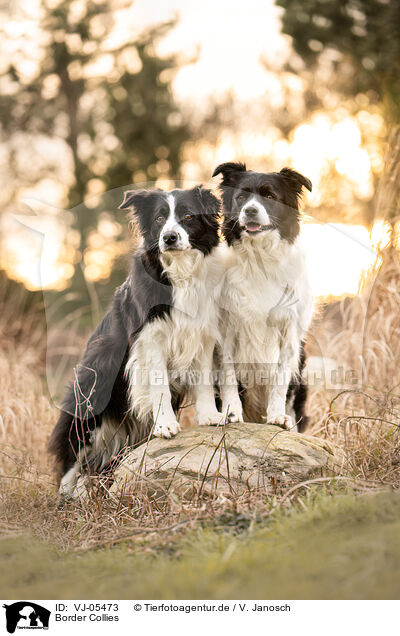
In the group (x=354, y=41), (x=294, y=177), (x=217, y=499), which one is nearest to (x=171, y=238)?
(x=294, y=177)

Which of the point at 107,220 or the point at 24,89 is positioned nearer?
the point at 107,220

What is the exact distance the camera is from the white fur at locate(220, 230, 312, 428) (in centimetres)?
428

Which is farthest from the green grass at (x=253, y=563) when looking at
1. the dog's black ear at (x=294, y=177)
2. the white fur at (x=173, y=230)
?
the dog's black ear at (x=294, y=177)

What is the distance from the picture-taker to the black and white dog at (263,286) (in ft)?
13.7

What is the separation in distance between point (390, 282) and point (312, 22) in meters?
4.85

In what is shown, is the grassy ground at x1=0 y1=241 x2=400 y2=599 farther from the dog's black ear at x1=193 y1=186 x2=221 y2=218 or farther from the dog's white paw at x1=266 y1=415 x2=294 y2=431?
the dog's black ear at x1=193 y1=186 x2=221 y2=218

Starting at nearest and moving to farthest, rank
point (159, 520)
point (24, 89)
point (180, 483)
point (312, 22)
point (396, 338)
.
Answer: point (159, 520)
point (180, 483)
point (396, 338)
point (312, 22)
point (24, 89)

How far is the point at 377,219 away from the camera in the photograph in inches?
231

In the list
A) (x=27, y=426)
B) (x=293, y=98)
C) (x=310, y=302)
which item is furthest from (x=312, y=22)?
(x=27, y=426)

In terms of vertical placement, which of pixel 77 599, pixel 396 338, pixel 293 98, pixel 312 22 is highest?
pixel 312 22

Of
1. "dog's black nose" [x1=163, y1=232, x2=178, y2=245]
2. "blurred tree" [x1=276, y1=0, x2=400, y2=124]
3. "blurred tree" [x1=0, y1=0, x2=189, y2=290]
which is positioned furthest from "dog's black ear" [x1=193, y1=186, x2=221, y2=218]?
"blurred tree" [x1=0, y1=0, x2=189, y2=290]

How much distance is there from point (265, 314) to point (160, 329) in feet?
2.60

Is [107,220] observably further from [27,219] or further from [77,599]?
[77,599]
